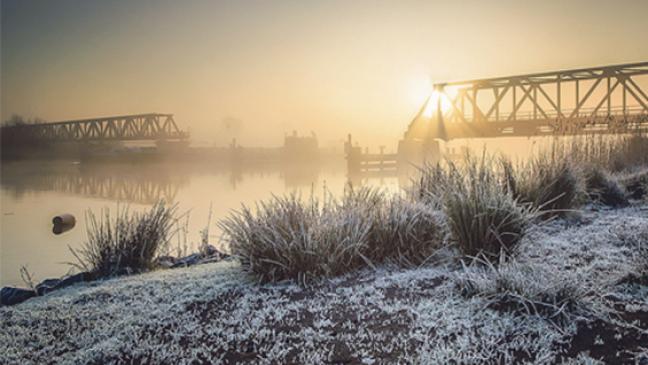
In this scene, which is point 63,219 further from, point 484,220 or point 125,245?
point 484,220

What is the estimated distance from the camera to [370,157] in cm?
3812

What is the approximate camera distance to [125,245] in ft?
13.8

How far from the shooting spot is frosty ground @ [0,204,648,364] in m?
1.73

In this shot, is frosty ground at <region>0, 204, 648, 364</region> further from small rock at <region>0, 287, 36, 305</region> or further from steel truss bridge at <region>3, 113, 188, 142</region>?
A: steel truss bridge at <region>3, 113, 188, 142</region>

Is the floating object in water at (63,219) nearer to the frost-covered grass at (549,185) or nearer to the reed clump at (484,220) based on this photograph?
the reed clump at (484,220)

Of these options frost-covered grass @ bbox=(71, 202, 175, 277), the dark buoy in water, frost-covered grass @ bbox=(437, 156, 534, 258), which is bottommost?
the dark buoy in water

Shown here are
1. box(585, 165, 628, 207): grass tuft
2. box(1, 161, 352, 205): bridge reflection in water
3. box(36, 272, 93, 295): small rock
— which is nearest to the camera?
box(36, 272, 93, 295): small rock

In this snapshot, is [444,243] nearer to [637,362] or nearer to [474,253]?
[474,253]

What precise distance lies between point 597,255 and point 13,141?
2023 inches

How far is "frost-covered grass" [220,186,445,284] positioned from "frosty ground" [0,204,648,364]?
17cm

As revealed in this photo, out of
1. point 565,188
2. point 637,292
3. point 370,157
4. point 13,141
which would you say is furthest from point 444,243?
point 13,141

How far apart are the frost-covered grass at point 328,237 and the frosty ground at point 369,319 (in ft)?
0.54

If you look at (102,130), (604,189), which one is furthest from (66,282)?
(102,130)

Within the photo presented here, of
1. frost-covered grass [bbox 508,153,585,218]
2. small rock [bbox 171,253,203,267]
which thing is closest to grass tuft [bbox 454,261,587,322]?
frost-covered grass [bbox 508,153,585,218]
